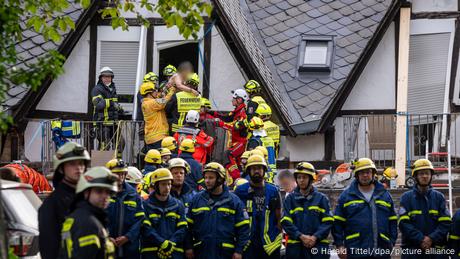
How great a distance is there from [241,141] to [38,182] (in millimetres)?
3625

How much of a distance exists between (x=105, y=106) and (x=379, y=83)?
5770mm

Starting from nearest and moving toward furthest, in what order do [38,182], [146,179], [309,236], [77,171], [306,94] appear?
[77,171], [309,236], [146,179], [38,182], [306,94]

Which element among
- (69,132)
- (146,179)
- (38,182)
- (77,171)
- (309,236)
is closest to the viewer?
(77,171)

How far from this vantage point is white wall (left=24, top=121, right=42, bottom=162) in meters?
25.7

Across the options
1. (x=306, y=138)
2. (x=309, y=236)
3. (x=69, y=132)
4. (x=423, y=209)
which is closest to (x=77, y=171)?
(x=309, y=236)

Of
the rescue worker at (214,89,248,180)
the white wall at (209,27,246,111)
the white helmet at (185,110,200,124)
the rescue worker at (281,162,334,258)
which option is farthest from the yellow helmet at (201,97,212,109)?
the rescue worker at (281,162,334,258)

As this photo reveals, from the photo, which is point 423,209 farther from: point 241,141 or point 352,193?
point 241,141

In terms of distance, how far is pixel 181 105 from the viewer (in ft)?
75.5

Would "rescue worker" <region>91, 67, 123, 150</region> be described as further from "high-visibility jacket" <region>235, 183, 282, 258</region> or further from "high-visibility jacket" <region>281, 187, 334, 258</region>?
"high-visibility jacket" <region>281, 187, 334, 258</region>

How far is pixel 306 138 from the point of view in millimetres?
25906

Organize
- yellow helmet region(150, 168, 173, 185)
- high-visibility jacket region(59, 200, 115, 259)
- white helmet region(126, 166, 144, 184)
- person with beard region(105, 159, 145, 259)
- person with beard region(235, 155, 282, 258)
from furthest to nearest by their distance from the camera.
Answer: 1. white helmet region(126, 166, 144, 184)
2. person with beard region(235, 155, 282, 258)
3. yellow helmet region(150, 168, 173, 185)
4. person with beard region(105, 159, 145, 259)
5. high-visibility jacket region(59, 200, 115, 259)

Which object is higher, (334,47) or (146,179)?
(334,47)

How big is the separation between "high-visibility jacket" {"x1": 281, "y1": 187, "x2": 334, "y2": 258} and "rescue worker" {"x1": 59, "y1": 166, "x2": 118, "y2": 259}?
4.98m

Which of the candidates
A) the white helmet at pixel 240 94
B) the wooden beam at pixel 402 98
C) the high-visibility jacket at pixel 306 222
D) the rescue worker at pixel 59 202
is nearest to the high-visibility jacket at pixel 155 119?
the white helmet at pixel 240 94
